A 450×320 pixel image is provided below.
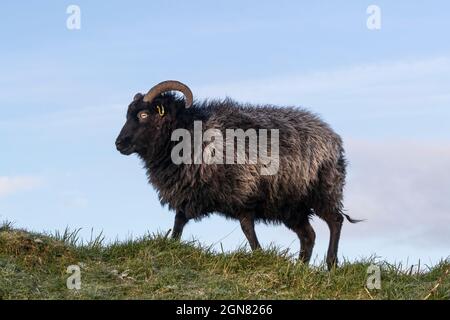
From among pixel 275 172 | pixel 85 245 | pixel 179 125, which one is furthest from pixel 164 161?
pixel 85 245

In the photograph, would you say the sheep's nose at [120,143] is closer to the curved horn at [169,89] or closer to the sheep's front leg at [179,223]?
the curved horn at [169,89]

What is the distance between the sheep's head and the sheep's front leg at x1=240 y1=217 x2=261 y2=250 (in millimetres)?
2491

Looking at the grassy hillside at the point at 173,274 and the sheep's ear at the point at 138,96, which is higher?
the sheep's ear at the point at 138,96

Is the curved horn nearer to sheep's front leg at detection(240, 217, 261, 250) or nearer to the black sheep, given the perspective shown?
the black sheep

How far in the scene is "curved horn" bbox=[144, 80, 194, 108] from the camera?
1684 cm

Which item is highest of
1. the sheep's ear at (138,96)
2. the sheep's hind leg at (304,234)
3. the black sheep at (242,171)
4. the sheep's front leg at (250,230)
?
the sheep's ear at (138,96)

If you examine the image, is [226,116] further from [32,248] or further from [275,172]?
[32,248]

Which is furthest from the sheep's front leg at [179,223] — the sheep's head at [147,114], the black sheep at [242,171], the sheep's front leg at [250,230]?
the sheep's head at [147,114]

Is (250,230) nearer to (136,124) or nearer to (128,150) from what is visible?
(128,150)

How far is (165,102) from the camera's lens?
55.7 feet

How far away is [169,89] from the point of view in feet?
55.6

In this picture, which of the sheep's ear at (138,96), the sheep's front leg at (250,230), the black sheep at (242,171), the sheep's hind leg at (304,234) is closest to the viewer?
the sheep's front leg at (250,230)

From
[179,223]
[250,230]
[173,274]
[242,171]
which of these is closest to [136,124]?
[179,223]

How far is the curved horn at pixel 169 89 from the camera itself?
1684 centimetres
